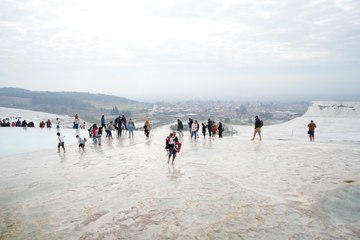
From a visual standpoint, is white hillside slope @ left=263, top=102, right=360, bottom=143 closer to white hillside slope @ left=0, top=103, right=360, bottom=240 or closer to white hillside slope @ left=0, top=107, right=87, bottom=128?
white hillside slope @ left=0, top=103, right=360, bottom=240

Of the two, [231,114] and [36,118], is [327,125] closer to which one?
[36,118]

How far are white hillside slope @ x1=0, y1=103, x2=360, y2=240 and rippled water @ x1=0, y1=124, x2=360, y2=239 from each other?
3 cm

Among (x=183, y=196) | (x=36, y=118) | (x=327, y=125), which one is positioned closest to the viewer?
(x=183, y=196)

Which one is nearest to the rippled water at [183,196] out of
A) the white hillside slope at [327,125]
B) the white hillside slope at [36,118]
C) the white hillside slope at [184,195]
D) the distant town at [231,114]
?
the white hillside slope at [184,195]

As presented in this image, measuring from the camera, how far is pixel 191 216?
770cm

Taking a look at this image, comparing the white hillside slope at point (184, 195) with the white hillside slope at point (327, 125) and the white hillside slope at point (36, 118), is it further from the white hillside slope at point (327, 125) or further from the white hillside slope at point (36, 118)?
the white hillside slope at point (36, 118)

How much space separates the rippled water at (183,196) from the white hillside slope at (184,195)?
0.03m

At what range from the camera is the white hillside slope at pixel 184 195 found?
7.01m

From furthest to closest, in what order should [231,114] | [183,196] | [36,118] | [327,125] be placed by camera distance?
[231,114] → [36,118] → [327,125] → [183,196]

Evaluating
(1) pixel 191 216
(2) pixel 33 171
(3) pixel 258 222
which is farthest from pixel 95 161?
(3) pixel 258 222

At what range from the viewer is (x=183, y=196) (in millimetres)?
9219

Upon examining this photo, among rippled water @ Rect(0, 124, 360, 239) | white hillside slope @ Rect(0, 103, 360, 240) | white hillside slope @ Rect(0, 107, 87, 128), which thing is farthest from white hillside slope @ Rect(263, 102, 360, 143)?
white hillside slope @ Rect(0, 107, 87, 128)

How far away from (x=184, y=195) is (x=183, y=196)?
9cm

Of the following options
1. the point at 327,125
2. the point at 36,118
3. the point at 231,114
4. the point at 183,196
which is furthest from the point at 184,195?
the point at 231,114
